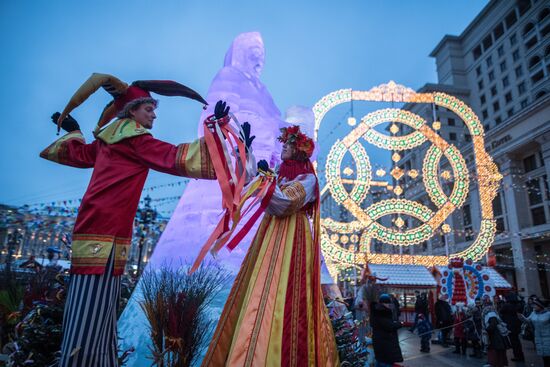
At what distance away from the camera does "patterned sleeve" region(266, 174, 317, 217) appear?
2.43m

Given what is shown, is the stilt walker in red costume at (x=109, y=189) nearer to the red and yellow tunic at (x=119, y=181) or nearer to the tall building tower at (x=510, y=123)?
the red and yellow tunic at (x=119, y=181)

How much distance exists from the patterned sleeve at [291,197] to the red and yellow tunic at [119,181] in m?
0.63

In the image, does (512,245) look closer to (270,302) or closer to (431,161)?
(431,161)

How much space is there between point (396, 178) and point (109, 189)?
39.4 ft

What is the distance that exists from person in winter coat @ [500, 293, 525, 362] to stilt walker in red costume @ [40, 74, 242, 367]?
8145mm

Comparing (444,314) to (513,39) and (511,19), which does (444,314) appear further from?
(511,19)

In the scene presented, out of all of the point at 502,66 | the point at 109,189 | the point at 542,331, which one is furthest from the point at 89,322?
the point at 502,66

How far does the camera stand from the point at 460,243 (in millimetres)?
27859

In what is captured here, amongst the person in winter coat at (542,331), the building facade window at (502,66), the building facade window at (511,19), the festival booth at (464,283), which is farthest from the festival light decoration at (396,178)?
the building facade window at (511,19)

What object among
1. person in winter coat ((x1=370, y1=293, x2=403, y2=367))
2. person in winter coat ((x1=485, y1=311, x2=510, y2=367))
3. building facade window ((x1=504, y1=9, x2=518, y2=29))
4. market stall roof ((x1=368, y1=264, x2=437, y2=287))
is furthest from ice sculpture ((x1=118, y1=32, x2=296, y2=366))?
building facade window ((x1=504, y1=9, x2=518, y2=29))

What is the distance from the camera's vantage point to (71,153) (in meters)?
2.14

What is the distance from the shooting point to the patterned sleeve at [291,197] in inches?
95.8

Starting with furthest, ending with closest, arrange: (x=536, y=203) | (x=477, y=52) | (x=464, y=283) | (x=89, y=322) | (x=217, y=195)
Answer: (x=477, y=52)
(x=536, y=203)
(x=464, y=283)
(x=217, y=195)
(x=89, y=322)

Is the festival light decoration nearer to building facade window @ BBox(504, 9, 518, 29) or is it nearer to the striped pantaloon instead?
the striped pantaloon
